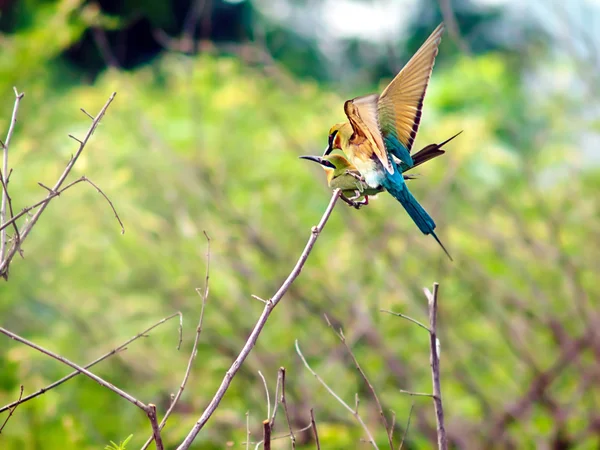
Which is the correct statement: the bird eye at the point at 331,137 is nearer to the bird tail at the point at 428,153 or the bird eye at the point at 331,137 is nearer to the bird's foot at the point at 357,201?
the bird's foot at the point at 357,201

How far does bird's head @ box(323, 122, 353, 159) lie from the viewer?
1741mm

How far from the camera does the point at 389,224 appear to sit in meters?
3.98

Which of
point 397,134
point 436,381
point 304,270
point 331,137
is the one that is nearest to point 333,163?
point 331,137

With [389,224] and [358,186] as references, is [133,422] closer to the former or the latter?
[389,224]

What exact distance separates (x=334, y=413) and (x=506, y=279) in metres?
1.43

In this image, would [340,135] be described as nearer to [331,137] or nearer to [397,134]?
[331,137]

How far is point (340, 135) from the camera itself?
1761 millimetres

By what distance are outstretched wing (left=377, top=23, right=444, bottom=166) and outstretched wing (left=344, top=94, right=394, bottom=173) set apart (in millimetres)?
46

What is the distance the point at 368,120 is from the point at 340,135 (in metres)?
0.36

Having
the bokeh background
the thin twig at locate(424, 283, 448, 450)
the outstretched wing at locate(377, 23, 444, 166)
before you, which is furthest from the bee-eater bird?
the bokeh background

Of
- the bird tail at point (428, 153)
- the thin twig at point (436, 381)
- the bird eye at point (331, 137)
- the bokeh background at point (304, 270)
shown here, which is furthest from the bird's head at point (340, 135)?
the bokeh background at point (304, 270)

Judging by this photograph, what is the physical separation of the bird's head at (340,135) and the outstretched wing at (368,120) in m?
0.14

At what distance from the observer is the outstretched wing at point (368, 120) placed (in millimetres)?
1324

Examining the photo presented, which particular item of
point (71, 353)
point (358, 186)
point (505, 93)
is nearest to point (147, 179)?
point (71, 353)
